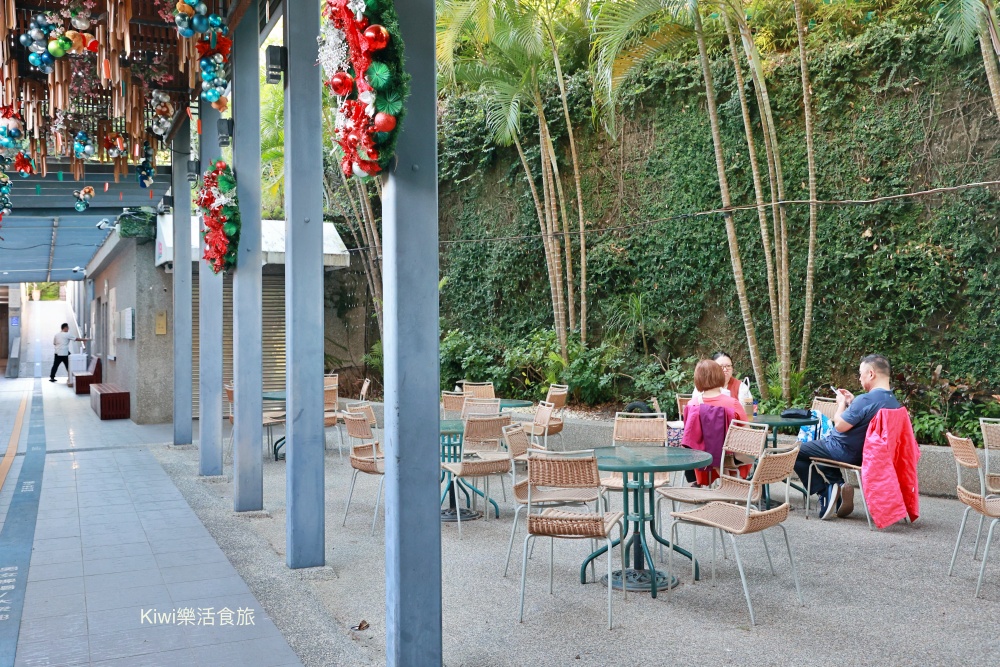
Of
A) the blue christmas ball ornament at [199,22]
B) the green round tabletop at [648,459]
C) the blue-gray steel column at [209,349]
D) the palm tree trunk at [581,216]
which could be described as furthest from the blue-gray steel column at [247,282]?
the palm tree trunk at [581,216]

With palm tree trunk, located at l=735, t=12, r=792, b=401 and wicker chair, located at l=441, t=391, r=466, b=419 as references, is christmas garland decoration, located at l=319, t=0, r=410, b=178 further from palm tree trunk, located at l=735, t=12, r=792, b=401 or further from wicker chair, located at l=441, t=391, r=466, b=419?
palm tree trunk, located at l=735, t=12, r=792, b=401

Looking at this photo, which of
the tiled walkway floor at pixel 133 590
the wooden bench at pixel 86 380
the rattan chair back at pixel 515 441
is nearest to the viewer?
the tiled walkway floor at pixel 133 590

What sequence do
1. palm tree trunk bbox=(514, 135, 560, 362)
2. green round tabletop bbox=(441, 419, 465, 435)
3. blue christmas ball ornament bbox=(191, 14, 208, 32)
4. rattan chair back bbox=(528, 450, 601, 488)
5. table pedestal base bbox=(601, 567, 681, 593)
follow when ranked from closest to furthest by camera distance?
rattan chair back bbox=(528, 450, 601, 488) → table pedestal base bbox=(601, 567, 681, 593) → blue christmas ball ornament bbox=(191, 14, 208, 32) → green round tabletop bbox=(441, 419, 465, 435) → palm tree trunk bbox=(514, 135, 560, 362)

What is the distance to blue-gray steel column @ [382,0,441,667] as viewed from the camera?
3.40 meters

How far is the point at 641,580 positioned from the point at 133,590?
116 inches

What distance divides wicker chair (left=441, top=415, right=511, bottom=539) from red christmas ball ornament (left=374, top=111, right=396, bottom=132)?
3341 millimetres

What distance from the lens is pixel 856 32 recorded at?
10.0 m

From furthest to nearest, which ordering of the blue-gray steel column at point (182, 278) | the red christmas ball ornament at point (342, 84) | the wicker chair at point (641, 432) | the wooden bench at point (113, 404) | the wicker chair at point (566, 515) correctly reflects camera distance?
the wooden bench at point (113, 404) → the blue-gray steel column at point (182, 278) → the wicker chair at point (641, 432) → the wicker chair at point (566, 515) → the red christmas ball ornament at point (342, 84)

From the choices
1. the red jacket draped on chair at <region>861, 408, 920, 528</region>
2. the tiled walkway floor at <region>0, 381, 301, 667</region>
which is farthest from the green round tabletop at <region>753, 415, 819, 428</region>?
the tiled walkway floor at <region>0, 381, 301, 667</region>

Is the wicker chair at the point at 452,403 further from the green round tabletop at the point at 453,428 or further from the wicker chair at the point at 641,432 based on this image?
the wicker chair at the point at 641,432

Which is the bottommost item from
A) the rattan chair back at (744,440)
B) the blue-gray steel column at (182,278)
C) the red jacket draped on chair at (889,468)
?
the red jacket draped on chair at (889,468)

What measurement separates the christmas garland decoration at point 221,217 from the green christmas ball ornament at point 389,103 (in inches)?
145

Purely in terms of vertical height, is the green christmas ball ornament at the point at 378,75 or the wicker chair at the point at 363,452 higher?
the green christmas ball ornament at the point at 378,75

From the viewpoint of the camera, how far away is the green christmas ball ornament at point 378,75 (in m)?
3.22
